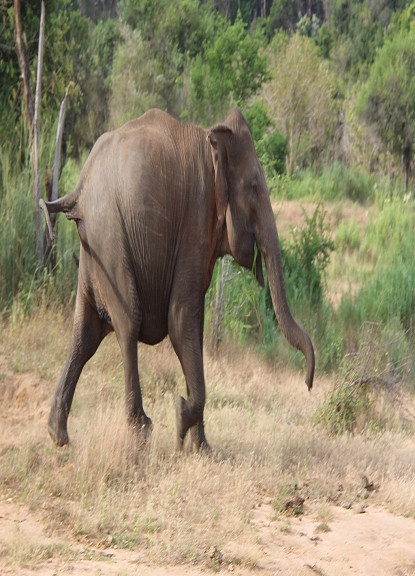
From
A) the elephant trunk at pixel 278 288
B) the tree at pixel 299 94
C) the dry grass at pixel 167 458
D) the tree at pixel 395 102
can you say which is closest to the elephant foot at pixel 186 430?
the dry grass at pixel 167 458

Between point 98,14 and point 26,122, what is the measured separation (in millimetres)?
40549

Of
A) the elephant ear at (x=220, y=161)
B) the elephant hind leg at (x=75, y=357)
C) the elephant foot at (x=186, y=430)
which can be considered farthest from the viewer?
the elephant hind leg at (x=75, y=357)

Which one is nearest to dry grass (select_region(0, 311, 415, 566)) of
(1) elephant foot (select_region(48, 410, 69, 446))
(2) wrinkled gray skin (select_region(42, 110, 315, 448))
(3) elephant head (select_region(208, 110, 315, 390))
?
(1) elephant foot (select_region(48, 410, 69, 446))

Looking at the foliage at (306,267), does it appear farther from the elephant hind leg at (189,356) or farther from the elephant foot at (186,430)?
the elephant hind leg at (189,356)

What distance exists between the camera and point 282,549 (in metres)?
5.41

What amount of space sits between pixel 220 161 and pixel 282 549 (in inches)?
92.5

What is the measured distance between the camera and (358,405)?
8023 mm

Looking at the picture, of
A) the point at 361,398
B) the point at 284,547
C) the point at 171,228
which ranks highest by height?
the point at 171,228

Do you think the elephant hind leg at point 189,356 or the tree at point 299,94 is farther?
the tree at point 299,94

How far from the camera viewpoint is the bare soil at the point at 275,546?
4.86 metres

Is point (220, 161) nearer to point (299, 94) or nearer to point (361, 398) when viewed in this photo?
point (361, 398)

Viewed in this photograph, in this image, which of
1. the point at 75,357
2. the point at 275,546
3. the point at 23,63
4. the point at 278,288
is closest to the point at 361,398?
the point at 278,288

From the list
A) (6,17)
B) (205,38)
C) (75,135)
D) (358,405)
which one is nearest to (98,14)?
(205,38)

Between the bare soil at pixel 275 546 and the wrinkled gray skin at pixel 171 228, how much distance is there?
0.98 m
